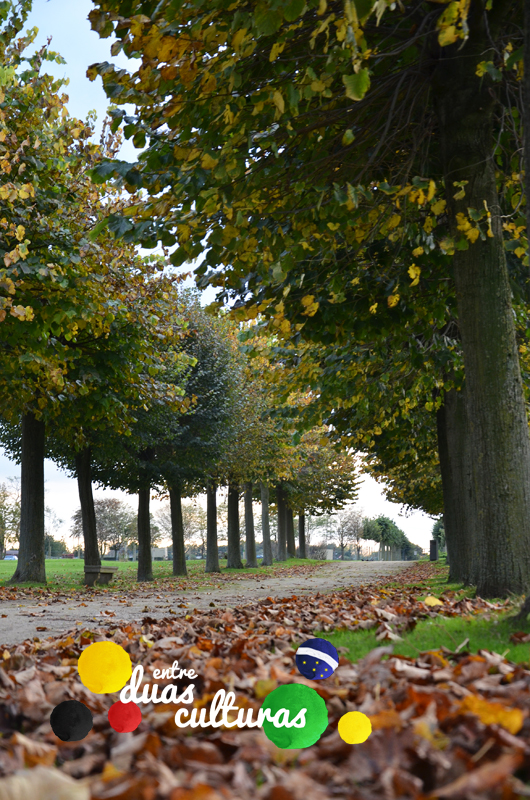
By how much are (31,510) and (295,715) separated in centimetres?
1317

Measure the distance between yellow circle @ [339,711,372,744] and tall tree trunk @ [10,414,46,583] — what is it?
13019 millimetres

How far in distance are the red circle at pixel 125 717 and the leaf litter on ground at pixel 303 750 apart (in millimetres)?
36

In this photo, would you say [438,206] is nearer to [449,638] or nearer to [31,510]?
[449,638]

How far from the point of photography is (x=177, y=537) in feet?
71.8

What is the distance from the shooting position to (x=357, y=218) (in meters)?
6.44

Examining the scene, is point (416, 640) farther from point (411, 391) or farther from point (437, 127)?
point (411, 391)

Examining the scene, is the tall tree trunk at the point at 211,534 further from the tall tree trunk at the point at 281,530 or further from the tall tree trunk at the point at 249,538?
the tall tree trunk at the point at 281,530

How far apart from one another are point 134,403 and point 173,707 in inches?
473

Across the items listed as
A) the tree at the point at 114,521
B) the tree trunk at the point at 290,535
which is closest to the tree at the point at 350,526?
the tree at the point at 114,521

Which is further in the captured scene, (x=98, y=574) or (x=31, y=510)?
(x=98, y=574)

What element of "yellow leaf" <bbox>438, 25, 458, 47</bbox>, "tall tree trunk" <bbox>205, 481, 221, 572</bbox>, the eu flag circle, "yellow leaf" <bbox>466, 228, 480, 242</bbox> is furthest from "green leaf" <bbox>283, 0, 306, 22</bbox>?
"tall tree trunk" <bbox>205, 481, 221, 572</bbox>

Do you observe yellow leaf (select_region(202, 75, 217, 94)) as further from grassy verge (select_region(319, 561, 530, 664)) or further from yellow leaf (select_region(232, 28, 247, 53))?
grassy verge (select_region(319, 561, 530, 664))

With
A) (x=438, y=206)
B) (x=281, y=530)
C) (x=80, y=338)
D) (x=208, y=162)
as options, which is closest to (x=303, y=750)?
(x=208, y=162)

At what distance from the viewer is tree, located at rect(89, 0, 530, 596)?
506cm
